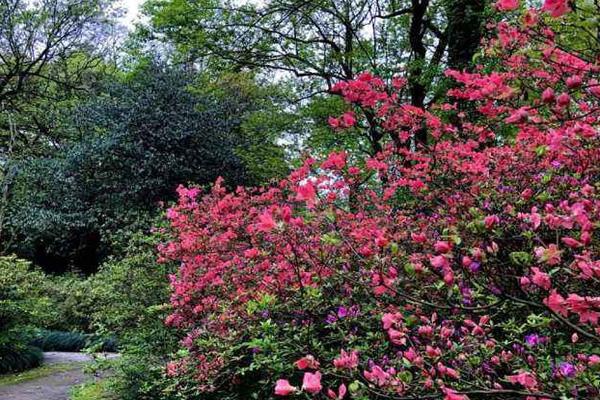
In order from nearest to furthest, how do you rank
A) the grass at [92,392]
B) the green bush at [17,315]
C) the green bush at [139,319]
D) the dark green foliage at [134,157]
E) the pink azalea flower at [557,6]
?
the pink azalea flower at [557,6], the green bush at [139,319], the grass at [92,392], the green bush at [17,315], the dark green foliage at [134,157]

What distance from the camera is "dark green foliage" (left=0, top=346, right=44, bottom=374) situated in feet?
25.6

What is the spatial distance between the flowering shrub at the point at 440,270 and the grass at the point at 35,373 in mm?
4049

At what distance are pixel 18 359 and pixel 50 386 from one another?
1644 millimetres

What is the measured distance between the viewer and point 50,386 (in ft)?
22.0

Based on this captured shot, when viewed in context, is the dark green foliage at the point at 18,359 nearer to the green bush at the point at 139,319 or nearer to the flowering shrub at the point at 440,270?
the green bush at the point at 139,319

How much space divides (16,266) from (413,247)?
24.1 feet

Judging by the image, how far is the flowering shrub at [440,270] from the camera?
1411 mm

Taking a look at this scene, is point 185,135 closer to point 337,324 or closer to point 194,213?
point 194,213

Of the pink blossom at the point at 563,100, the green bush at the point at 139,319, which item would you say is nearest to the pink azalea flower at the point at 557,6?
the pink blossom at the point at 563,100

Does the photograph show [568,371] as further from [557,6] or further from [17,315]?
[17,315]

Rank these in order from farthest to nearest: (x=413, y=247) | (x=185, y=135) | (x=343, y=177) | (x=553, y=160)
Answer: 1. (x=185, y=135)
2. (x=343, y=177)
3. (x=413, y=247)
4. (x=553, y=160)

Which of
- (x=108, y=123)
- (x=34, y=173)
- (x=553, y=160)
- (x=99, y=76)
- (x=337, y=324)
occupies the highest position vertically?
(x=99, y=76)

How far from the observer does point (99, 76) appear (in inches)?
631

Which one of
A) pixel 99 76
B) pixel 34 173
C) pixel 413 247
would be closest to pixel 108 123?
pixel 34 173
